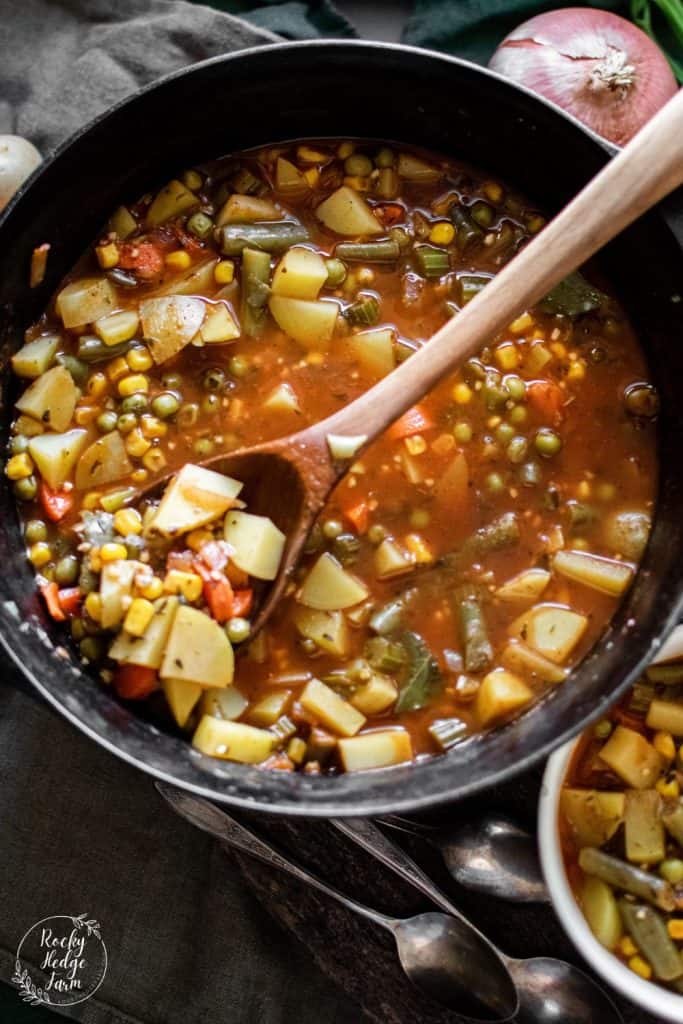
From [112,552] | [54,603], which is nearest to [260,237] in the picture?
[112,552]

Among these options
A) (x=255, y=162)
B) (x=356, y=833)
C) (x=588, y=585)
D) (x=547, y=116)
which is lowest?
(x=356, y=833)

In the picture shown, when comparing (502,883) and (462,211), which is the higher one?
(462,211)

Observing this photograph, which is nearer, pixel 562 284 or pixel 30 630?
pixel 30 630

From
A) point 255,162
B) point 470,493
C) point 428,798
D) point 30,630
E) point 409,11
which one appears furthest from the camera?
point 409,11

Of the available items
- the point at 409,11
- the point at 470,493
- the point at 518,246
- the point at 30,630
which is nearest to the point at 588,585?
the point at 470,493

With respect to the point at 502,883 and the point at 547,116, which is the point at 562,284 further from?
the point at 502,883

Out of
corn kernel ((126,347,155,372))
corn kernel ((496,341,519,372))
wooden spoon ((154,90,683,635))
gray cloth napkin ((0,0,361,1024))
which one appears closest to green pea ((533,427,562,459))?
corn kernel ((496,341,519,372))

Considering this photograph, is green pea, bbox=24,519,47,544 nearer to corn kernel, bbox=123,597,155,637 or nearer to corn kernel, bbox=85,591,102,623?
corn kernel, bbox=85,591,102,623
